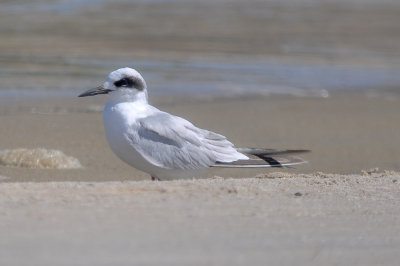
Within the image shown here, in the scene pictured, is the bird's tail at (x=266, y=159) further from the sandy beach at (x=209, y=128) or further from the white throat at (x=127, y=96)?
the white throat at (x=127, y=96)

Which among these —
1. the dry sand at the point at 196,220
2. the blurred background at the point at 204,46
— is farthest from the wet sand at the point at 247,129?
the blurred background at the point at 204,46

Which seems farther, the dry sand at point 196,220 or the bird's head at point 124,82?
the bird's head at point 124,82

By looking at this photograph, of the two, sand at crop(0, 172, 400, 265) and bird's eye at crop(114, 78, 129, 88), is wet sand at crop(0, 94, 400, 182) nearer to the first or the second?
bird's eye at crop(114, 78, 129, 88)

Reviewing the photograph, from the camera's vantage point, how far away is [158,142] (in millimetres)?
6262

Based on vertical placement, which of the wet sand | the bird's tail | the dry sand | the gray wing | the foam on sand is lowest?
→ the wet sand

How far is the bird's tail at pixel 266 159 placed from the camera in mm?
6512

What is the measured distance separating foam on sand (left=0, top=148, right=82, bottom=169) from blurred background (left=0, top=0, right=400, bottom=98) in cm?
355

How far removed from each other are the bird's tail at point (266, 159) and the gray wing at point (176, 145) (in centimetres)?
4

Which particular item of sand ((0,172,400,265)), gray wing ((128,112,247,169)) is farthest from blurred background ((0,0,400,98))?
sand ((0,172,400,265))

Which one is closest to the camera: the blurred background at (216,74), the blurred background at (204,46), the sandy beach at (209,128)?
the sandy beach at (209,128)

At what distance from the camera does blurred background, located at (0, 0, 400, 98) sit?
12383 mm

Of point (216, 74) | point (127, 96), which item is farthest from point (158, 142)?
point (216, 74)

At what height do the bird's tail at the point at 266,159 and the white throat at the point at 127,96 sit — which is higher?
the white throat at the point at 127,96

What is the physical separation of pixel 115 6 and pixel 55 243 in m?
19.6
